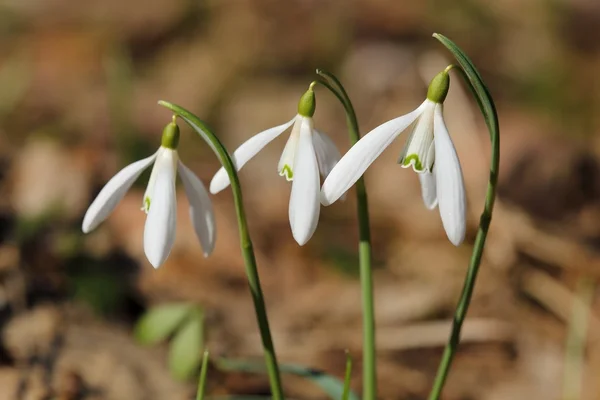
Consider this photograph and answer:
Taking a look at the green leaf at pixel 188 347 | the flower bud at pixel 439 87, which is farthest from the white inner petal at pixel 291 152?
the green leaf at pixel 188 347

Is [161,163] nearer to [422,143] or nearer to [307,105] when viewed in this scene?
[307,105]

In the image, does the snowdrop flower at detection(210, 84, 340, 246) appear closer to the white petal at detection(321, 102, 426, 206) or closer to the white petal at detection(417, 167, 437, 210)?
the white petal at detection(321, 102, 426, 206)

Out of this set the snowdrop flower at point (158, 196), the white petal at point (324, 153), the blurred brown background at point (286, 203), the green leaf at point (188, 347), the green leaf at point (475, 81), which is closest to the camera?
the green leaf at point (475, 81)

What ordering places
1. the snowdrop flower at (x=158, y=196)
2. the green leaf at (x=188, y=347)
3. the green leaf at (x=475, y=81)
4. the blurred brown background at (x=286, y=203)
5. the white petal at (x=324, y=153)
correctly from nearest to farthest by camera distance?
the green leaf at (x=475, y=81) < the snowdrop flower at (x=158, y=196) < the white petal at (x=324, y=153) < the green leaf at (x=188, y=347) < the blurred brown background at (x=286, y=203)

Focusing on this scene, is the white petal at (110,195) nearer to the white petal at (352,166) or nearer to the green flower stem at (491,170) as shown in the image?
the white petal at (352,166)

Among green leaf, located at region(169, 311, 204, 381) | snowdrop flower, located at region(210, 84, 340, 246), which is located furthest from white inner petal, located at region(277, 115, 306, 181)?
green leaf, located at region(169, 311, 204, 381)

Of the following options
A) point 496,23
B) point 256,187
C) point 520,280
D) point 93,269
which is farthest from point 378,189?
point 496,23

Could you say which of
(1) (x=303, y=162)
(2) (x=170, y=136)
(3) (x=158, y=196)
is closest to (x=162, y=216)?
(3) (x=158, y=196)
